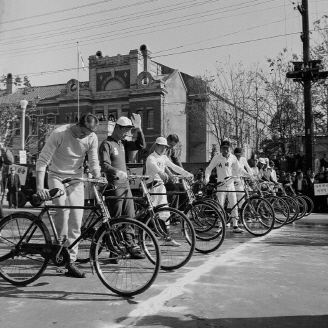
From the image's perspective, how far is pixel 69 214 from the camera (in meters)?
5.33

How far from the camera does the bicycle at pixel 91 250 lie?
4.54m

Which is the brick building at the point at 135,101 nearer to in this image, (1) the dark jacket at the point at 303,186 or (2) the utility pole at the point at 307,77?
(2) the utility pole at the point at 307,77

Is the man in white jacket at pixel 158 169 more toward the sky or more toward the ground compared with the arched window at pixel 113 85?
more toward the ground

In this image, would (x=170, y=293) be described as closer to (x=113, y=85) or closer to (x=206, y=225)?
(x=206, y=225)

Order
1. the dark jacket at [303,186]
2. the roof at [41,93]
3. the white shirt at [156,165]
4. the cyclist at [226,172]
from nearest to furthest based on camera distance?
the white shirt at [156,165] < the cyclist at [226,172] < the dark jacket at [303,186] < the roof at [41,93]

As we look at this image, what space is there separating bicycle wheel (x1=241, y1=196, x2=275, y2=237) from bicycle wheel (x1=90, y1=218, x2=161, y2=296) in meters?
4.40

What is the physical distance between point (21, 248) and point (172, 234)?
77.2 inches

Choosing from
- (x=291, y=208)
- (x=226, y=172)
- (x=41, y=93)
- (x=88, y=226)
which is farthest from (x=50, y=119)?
(x=88, y=226)

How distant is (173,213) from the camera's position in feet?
19.1

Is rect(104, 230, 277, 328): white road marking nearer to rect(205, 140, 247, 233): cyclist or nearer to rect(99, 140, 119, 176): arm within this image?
rect(99, 140, 119, 176): arm

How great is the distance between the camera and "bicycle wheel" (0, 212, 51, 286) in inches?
191

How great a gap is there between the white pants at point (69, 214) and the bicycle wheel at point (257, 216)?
4215mm

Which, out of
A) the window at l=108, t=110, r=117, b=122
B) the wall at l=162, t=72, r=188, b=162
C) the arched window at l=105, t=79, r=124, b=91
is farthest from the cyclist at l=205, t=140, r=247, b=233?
the arched window at l=105, t=79, r=124, b=91

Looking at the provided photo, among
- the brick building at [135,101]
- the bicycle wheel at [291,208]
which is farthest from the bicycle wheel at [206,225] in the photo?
the brick building at [135,101]
